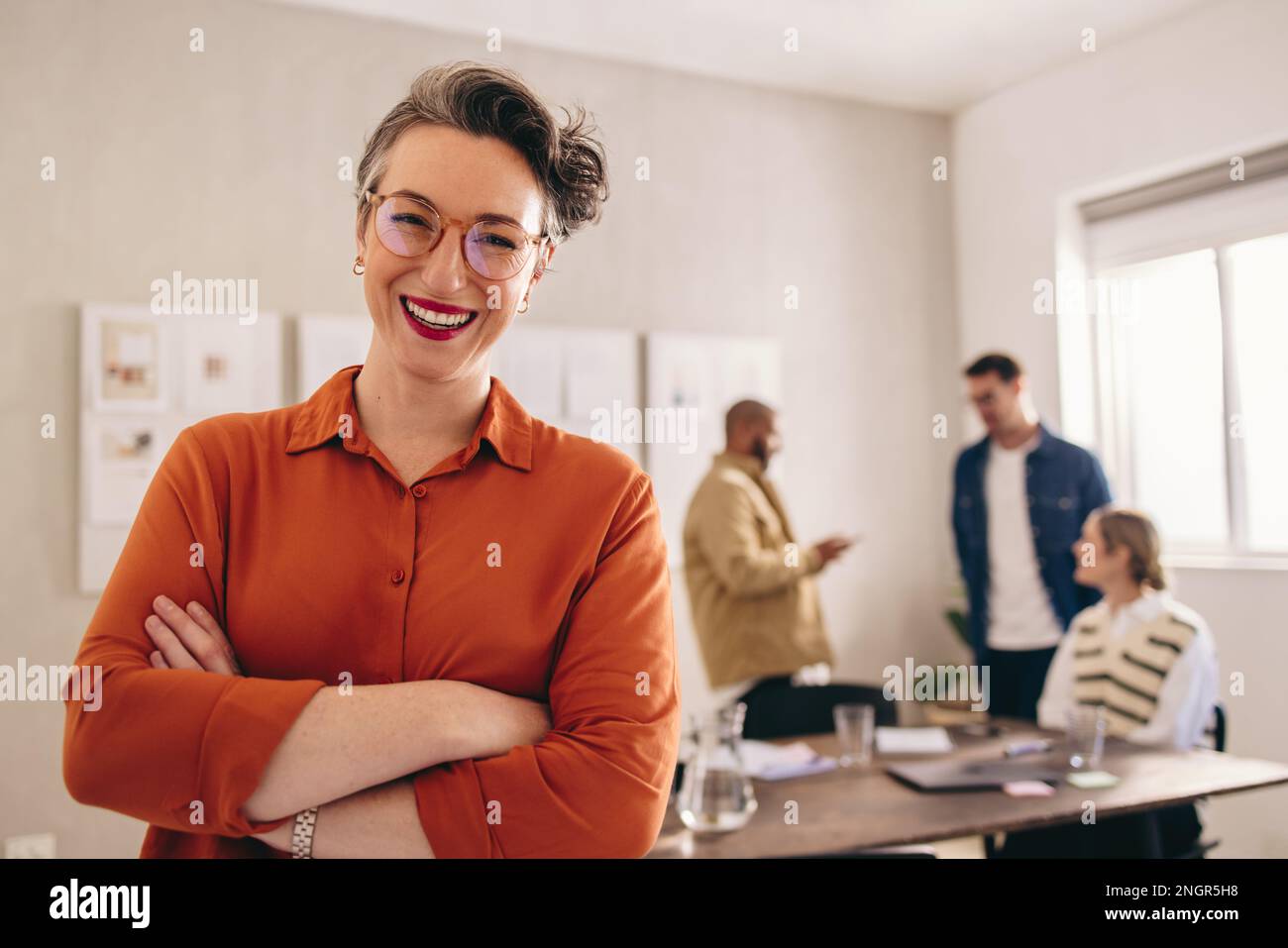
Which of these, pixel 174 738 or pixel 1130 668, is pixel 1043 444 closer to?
pixel 1130 668

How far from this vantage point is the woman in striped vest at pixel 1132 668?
2.32 m

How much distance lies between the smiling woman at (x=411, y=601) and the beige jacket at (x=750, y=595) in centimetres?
209

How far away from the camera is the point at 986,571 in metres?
3.83

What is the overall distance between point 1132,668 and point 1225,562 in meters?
1.33

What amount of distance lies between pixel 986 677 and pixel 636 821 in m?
3.27

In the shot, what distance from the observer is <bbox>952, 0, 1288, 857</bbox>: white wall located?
3471 millimetres

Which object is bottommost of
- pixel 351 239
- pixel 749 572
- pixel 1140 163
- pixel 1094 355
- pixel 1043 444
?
pixel 749 572

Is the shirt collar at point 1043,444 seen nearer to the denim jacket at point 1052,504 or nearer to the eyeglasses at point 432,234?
the denim jacket at point 1052,504

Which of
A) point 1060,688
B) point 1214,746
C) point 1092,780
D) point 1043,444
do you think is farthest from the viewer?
point 1043,444

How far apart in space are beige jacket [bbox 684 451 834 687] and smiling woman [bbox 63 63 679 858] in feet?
6.87

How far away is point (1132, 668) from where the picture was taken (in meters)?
2.69

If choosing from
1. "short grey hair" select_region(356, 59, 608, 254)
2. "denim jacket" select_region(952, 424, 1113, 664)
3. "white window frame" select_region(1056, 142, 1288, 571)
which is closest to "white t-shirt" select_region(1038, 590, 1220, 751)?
"denim jacket" select_region(952, 424, 1113, 664)

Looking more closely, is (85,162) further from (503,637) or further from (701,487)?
(503,637)

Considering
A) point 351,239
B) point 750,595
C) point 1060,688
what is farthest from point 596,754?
point 351,239
